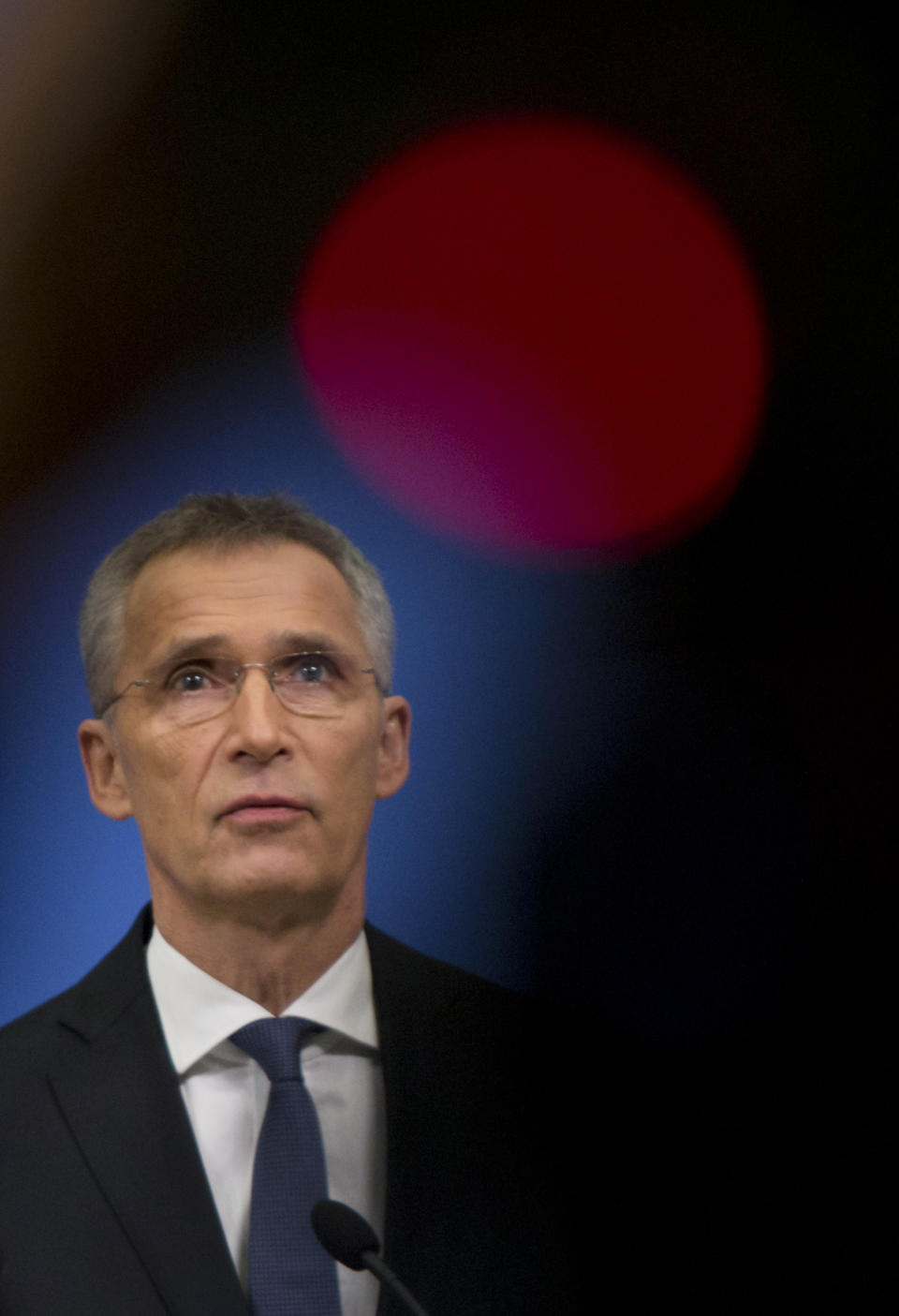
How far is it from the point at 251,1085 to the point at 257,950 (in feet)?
0.50

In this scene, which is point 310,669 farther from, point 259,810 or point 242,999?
point 242,999

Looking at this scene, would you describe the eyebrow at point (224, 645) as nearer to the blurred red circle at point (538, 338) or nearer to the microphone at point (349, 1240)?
the blurred red circle at point (538, 338)

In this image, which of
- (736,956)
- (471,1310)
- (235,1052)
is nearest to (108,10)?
(235,1052)

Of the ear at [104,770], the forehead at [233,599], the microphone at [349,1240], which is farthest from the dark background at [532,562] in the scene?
the microphone at [349,1240]

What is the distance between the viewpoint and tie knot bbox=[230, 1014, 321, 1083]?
5.07 ft

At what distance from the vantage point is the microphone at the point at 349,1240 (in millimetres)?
1289

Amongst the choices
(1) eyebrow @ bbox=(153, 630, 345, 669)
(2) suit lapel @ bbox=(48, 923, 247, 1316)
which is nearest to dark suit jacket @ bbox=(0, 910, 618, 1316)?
(2) suit lapel @ bbox=(48, 923, 247, 1316)

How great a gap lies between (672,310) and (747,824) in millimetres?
767

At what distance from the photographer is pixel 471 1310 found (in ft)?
4.97

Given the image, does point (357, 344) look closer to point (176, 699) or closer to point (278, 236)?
point (278, 236)

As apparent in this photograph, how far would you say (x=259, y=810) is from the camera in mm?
1533

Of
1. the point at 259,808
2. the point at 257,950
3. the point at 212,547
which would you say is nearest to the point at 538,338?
the point at 212,547

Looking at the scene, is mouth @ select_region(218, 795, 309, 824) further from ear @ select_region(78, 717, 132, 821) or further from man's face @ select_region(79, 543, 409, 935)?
ear @ select_region(78, 717, 132, 821)

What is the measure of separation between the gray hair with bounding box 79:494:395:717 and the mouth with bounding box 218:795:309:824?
23 centimetres
